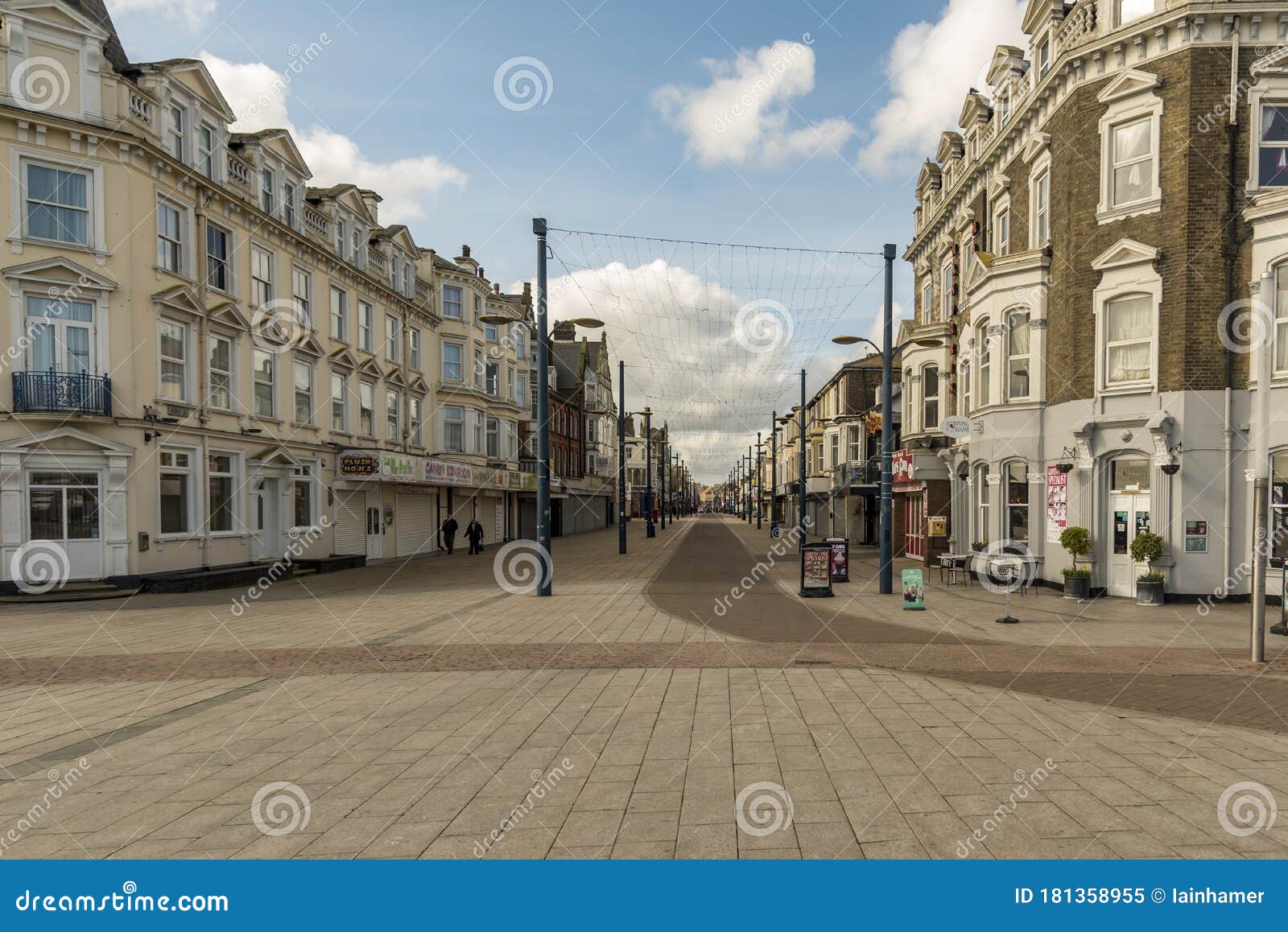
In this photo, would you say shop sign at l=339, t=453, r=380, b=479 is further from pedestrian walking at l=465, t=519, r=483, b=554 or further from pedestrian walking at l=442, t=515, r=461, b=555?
pedestrian walking at l=465, t=519, r=483, b=554

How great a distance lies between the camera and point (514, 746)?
250 inches

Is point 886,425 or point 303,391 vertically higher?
point 303,391

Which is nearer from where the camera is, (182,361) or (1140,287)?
(1140,287)

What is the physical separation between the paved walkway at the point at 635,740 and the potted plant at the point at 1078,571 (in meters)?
3.09

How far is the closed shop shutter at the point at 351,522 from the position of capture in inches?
1043

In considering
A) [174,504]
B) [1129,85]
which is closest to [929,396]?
[1129,85]

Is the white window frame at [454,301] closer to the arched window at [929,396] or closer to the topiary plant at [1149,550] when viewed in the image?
the arched window at [929,396]

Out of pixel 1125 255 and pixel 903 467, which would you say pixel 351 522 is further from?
pixel 1125 255

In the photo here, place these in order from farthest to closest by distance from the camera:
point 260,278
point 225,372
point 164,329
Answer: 1. point 260,278
2. point 225,372
3. point 164,329

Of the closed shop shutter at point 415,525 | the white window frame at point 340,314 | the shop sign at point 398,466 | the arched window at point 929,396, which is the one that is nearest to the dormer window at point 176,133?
Result: the white window frame at point 340,314

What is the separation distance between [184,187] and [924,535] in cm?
2440

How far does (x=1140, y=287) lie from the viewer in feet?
52.2

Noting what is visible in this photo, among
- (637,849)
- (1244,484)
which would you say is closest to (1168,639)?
(1244,484)

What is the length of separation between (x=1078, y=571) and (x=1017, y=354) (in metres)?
6.02
